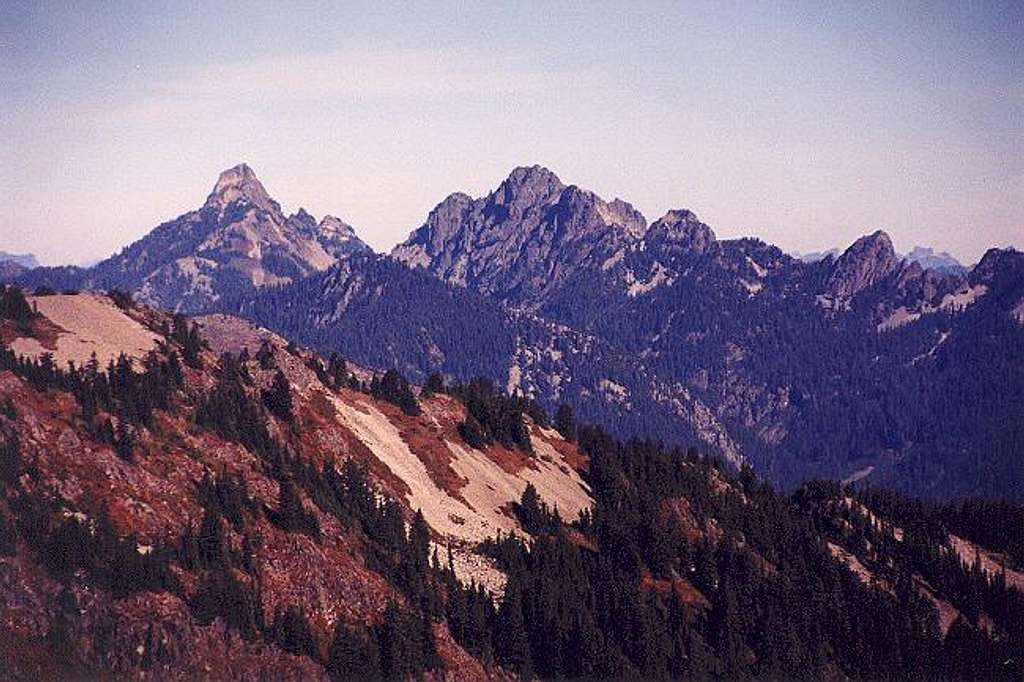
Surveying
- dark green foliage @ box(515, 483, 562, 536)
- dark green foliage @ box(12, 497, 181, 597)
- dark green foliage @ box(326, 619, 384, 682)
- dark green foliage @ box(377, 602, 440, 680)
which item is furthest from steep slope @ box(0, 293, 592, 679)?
dark green foliage @ box(377, 602, 440, 680)

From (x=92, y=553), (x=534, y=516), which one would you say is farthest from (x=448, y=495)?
(x=92, y=553)

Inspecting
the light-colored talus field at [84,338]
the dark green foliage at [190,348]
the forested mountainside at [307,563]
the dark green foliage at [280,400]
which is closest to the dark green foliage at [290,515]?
the forested mountainside at [307,563]

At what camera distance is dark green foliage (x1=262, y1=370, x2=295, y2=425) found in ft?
591

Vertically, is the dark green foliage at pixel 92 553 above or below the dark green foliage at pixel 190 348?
below

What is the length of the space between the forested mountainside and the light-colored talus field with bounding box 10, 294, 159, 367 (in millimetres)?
615

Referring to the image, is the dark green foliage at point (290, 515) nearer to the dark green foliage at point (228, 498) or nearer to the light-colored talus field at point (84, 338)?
the dark green foliage at point (228, 498)

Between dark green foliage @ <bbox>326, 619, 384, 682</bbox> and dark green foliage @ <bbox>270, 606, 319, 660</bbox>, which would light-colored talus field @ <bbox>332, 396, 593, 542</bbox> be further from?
dark green foliage @ <bbox>270, 606, 319, 660</bbox>

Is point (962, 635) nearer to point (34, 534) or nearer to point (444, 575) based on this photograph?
point (444, 575)

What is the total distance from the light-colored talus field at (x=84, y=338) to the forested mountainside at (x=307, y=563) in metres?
0.61

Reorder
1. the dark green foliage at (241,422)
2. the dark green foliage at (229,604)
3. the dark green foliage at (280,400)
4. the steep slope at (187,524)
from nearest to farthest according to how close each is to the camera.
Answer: the steep slope at (187,524)
the dark green foliage at (229,604)
the dark green foliage at (241,422)
the dark green foliage at (280,400)

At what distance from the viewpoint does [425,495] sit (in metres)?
182

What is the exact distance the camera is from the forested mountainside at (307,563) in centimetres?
11700

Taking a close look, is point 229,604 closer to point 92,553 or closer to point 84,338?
point 92,553

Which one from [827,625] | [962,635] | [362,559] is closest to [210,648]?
[362,559]
